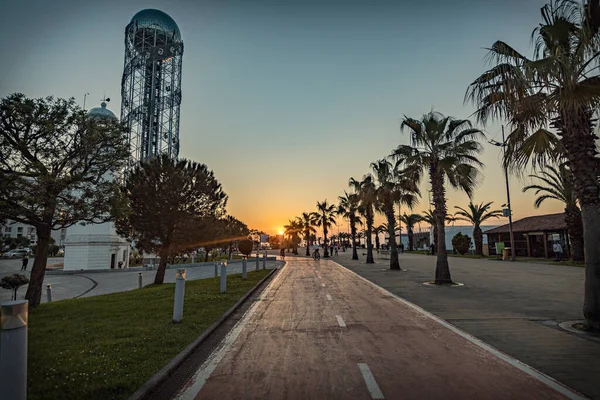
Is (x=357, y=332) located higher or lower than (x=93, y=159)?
lower

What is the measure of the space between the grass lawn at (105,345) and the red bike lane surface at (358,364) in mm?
943

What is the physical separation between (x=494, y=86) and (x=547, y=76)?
1599mm

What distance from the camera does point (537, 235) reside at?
41344mm

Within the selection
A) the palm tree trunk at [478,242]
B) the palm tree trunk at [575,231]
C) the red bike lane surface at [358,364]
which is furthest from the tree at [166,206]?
the palm tree trunk at [478,242]

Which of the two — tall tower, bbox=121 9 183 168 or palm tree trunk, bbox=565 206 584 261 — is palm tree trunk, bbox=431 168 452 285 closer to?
palm tree trunk, bbox=565 206 584 261

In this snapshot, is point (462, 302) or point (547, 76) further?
point (462, 302)

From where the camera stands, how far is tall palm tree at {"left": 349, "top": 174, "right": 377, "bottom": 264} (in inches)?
1198

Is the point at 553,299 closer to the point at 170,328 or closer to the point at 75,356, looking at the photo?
the point at 170,328

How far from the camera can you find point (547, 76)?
7355 millimetres

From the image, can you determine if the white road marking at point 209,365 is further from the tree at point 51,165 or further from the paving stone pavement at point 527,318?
the tree at point 51,165

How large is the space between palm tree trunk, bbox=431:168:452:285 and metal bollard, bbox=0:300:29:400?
629 inches

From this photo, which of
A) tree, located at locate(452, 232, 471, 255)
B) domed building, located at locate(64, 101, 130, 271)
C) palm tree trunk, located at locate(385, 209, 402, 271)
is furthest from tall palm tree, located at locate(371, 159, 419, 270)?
domed building, located at locate(64, 101, 130, 271)

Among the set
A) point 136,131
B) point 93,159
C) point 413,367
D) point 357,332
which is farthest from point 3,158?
point 136,131

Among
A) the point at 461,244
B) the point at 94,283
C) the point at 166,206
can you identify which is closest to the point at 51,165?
the point at 166,206
